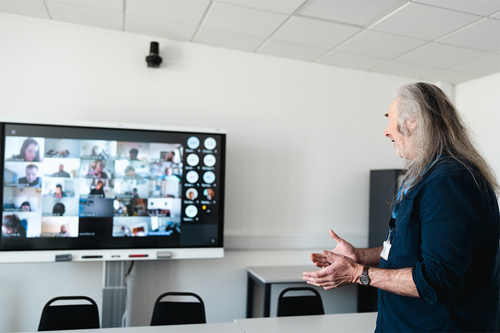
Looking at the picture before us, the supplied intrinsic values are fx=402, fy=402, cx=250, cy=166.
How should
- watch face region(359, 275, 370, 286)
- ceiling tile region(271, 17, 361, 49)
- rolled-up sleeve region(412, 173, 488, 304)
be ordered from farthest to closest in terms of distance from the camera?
ceiling tile region(271, 17, 361, 49), watch face region(359, 275, 370, 286), rolled-up sleeve region(412, 173, 488, 304)

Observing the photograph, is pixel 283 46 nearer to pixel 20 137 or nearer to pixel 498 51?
pixel 498 51

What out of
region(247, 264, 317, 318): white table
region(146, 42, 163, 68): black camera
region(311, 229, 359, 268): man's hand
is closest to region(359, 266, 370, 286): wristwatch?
region(311, 229, 359, 268): man's hand

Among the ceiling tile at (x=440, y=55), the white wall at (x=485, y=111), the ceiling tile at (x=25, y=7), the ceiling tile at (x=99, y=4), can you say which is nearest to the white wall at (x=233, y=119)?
the ceiling tile at (x=25, y=7)

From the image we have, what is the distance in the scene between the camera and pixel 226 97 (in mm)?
4004

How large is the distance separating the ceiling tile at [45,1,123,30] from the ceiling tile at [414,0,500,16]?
2.45 meters

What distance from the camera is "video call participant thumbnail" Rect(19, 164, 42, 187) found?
305cm

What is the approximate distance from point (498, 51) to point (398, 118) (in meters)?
2.77

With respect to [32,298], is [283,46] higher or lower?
higher

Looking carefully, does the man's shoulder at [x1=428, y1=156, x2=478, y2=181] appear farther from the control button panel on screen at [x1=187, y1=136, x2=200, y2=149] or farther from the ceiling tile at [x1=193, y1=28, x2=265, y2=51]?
the ceiling tile at [x1=193, y1=28, x2=265, y2=51]

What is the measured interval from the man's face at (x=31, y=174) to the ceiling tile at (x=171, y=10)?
57.4 inches

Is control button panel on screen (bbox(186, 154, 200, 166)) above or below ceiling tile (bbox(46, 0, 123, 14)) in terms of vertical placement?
below

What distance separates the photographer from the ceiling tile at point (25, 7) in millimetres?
3170

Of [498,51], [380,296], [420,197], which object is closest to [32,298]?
[380,296]

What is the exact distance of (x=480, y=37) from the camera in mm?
3473
